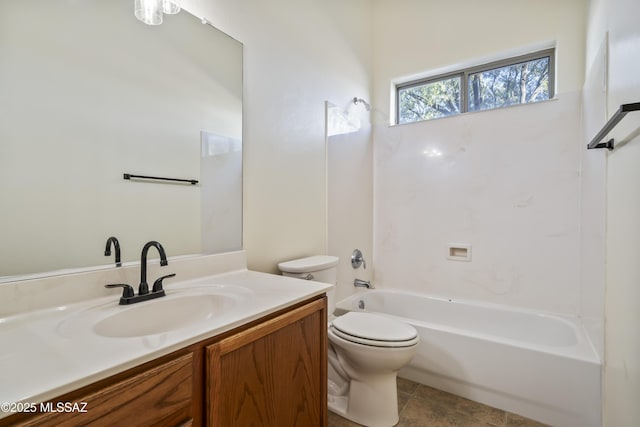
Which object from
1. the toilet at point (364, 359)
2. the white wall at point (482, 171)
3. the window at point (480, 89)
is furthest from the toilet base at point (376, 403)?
the window at point (480, 89)

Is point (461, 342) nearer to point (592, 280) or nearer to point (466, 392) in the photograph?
point (466, 392)

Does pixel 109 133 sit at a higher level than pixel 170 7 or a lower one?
lower

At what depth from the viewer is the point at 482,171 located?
2.32m

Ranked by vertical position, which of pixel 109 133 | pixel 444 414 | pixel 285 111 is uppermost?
pixel 285 111

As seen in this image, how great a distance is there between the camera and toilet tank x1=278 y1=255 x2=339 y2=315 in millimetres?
1615

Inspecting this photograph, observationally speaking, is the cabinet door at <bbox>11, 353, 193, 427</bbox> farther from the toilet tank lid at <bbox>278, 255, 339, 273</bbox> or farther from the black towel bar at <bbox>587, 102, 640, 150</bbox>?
the black towel bar at <bbox>587, 102, 640, 150</bbox>

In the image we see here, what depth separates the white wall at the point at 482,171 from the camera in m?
2.06

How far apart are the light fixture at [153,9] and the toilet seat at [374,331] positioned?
1.64 metres

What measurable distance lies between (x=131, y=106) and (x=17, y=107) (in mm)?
319

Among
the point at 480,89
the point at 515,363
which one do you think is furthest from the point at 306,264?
the point at 480,89

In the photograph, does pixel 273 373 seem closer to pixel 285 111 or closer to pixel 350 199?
pixel 285 111

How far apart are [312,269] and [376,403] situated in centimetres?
77

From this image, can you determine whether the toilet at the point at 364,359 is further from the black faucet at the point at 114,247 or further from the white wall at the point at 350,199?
the black faucet at the point at 114,247

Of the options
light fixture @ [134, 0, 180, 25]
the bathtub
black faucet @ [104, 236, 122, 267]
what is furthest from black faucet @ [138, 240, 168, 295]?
the bathtub
